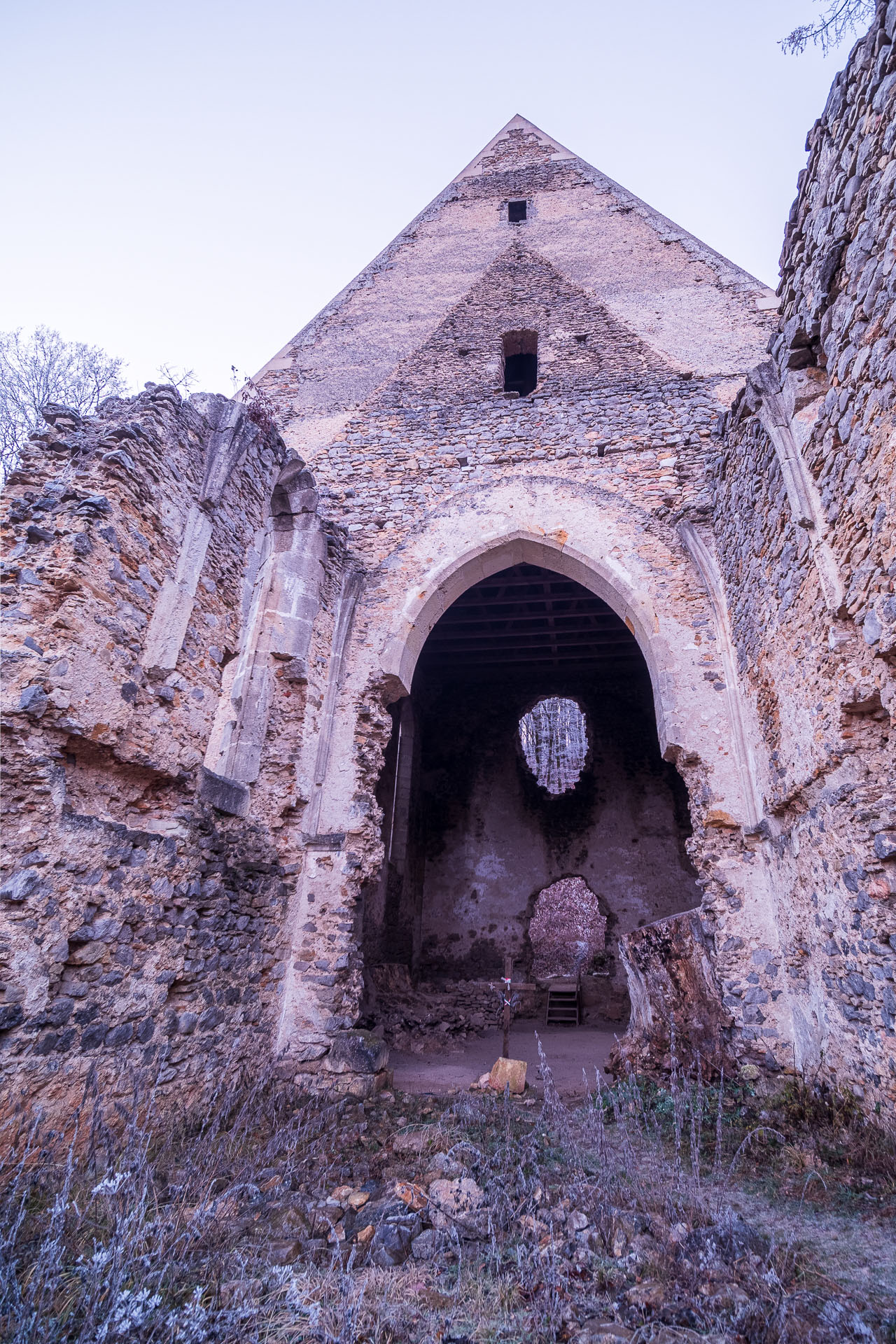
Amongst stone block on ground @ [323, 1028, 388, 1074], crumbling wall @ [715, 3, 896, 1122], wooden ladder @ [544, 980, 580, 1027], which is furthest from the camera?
wooden ladder @ [544, 980, 580, 1027]

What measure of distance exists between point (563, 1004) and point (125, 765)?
320 inches

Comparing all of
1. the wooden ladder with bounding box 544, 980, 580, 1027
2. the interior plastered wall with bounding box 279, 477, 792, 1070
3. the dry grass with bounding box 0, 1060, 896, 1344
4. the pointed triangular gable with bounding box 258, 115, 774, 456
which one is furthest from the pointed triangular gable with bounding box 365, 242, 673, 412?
the wooden ladder with bounding box 544, 980, 580, 1027

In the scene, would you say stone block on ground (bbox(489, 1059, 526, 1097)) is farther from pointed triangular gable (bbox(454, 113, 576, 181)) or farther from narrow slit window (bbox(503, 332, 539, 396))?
pointed triangular gable (bbox(454, 113, 576, 181))

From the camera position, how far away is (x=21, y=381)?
956 cm

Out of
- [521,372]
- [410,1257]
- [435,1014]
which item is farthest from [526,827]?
[410,1257]

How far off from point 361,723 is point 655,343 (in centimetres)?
542

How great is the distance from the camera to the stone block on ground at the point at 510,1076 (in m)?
5.17

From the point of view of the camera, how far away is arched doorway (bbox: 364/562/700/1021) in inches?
393

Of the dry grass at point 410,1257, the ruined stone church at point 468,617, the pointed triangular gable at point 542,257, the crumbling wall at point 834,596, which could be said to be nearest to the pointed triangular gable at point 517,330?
the ruined stone church at point 468,617

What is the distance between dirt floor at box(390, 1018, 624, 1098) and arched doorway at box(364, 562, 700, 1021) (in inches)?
53.8

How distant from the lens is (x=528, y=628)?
10.5m

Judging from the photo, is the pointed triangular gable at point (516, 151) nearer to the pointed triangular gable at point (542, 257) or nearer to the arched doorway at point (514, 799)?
the pointed triangular gable at point (542, 257)

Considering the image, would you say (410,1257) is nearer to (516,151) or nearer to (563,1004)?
(563,1004)

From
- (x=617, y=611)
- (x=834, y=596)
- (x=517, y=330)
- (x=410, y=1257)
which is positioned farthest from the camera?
(x=517, y=330)
